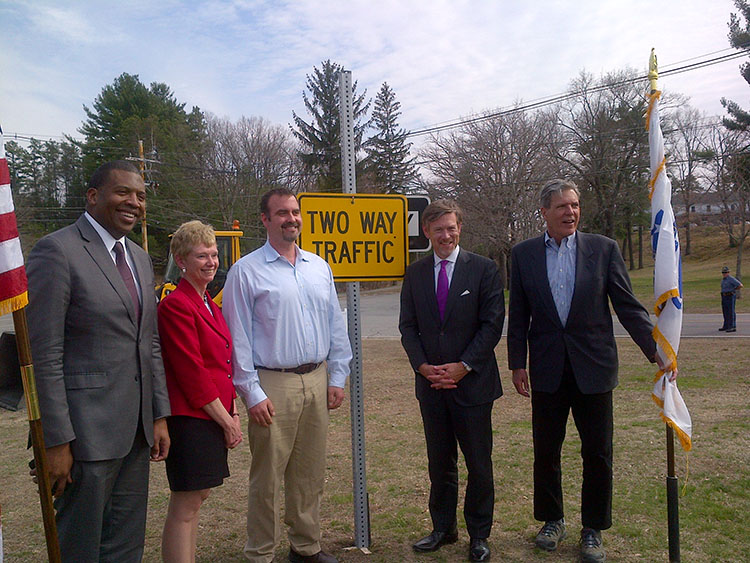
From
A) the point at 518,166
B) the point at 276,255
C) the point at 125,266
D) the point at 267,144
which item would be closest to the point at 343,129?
the point at 276,255

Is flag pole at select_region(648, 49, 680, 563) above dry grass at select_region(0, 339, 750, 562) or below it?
above

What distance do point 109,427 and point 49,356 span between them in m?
0.41

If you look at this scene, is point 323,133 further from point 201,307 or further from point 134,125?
point 201,307

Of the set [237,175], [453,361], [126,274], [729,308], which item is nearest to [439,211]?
[453,361]

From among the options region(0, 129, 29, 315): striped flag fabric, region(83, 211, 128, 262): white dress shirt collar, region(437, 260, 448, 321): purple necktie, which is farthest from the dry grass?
region(0, 129, 29, 315): striped flag fabric

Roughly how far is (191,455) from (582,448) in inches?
93.9

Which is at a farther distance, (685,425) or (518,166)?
(518,166)

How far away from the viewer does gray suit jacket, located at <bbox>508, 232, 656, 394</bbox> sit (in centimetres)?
359

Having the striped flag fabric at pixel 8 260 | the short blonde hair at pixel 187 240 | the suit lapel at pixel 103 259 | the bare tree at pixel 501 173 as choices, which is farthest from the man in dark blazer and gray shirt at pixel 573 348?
the bare tree at pixel 501 173

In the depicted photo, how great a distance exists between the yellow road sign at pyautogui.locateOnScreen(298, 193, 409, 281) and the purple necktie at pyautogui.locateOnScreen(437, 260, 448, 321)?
0.95 feet

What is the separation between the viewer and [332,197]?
3.78 metres

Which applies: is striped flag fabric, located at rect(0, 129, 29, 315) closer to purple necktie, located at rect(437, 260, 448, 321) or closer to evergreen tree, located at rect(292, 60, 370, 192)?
purple necktie, located at rect(437, 260, 448, 321)

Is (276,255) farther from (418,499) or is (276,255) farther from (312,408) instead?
(418,499)

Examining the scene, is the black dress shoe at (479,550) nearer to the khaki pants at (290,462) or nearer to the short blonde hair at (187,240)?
the khaki pants at (290,462)
